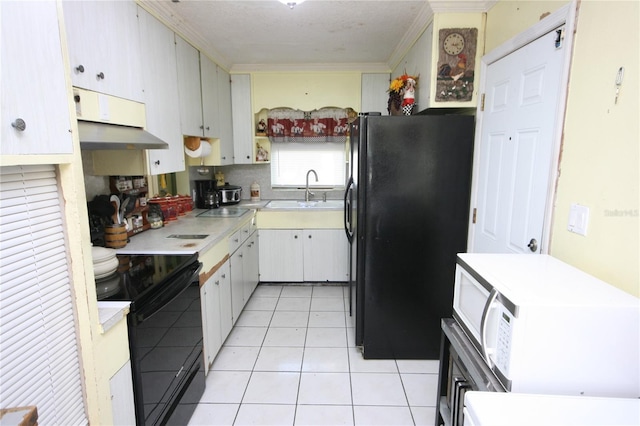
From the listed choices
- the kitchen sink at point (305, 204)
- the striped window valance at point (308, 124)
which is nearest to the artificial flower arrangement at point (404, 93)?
the striped window valance at point (308, 124)

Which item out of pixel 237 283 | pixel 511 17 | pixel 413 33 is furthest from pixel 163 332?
pixel 413 33

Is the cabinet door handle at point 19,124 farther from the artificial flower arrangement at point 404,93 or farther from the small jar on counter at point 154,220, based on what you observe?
the artificial flower arrangement at point 404,93

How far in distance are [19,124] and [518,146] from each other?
2014 millimetres

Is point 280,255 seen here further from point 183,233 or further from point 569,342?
point 569,342

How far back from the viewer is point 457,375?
135 cm

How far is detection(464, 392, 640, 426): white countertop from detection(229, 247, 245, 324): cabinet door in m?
2.11

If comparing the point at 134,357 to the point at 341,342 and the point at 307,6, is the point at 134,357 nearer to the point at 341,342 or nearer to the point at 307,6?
the point at 341,342

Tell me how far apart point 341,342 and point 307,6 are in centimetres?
245

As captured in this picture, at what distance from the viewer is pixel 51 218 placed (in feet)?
3.21

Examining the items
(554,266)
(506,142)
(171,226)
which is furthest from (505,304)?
(171,226)

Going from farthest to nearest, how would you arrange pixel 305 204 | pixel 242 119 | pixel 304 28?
pixel 305 204 < pixel 242 119 < pixel 304 28

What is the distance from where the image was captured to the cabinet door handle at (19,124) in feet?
2.59

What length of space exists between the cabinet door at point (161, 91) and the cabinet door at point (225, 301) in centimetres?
82

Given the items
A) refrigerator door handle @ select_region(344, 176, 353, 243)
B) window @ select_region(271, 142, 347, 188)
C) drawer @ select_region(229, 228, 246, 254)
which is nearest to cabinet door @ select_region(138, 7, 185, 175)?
drawer @ select_region(229, 228, 246, 254)
